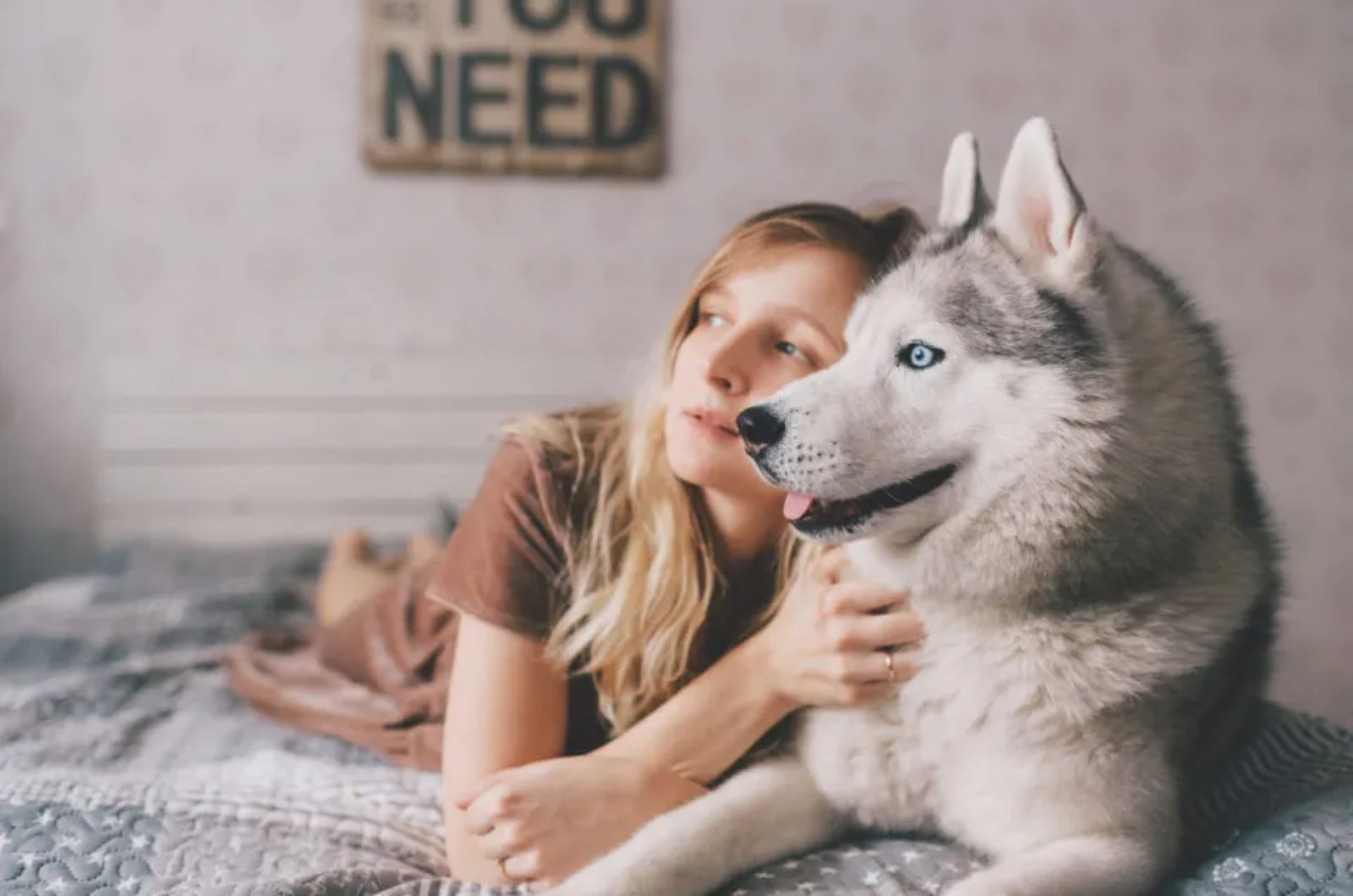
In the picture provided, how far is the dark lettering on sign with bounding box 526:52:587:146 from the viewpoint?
272 centimetres

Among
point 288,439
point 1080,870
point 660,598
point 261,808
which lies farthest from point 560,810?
point 288,439

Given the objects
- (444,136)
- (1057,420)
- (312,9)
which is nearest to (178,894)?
(1057,420)

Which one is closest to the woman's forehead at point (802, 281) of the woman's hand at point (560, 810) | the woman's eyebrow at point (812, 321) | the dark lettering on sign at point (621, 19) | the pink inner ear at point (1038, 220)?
the woman's eyebrow at point (812, 321)

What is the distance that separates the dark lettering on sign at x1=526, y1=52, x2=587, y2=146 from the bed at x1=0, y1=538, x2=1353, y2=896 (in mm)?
1582

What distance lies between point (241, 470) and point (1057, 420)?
94.1 inches

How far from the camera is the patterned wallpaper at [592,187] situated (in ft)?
8.96

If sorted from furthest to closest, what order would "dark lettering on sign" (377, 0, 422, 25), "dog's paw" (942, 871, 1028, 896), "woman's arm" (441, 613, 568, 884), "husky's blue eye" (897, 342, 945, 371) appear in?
"dark lettering on sign" (377, 0, 422, 25), "woman's arm" (441, 613, 568, 884), "husky's blue eye" (897, 342, 945, 371), "dog's paw" (942, 871, 1028, 896)

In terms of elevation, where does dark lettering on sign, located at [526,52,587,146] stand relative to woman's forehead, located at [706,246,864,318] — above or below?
above

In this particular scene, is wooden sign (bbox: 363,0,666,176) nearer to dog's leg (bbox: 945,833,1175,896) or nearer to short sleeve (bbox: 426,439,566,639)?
short sleeve (bbox: 426,439,566,639)

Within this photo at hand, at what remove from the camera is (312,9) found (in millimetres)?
2725

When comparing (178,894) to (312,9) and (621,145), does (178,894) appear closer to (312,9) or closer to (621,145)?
(621,145)

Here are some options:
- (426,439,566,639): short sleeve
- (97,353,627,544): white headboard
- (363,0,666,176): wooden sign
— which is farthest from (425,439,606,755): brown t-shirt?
(363,0,666,176): wooden sign

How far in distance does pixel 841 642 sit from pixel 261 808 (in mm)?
626

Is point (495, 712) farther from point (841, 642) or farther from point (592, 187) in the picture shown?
point (592, 187)
